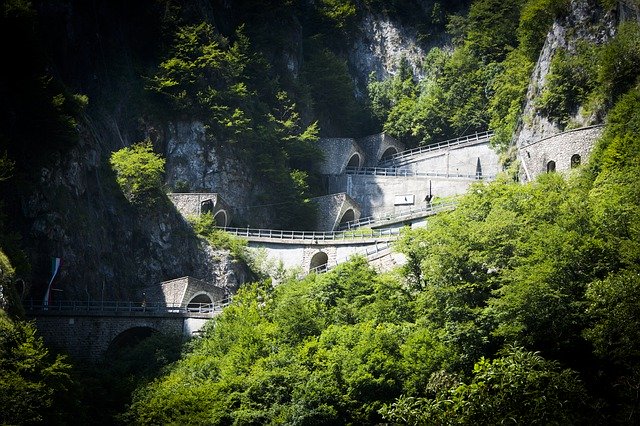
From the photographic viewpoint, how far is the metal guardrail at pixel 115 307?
175ft

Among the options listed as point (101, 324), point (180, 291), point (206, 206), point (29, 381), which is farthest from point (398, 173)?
point (29, 381)

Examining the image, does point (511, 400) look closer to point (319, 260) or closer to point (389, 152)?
point (319, 260)

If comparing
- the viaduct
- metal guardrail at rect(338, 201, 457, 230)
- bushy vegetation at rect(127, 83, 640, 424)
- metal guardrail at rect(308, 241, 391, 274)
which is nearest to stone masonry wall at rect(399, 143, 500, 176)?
the viaduct

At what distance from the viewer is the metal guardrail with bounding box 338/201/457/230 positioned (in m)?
60.6

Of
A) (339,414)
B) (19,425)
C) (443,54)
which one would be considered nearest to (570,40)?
(443,54)

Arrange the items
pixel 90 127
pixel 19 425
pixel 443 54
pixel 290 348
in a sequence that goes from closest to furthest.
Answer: pixel 19 425
pixel 290 348
pixel 90 127
pixel 443 54

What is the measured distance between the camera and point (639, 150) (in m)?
50.6

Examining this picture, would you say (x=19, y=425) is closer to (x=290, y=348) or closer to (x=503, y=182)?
(x=290, y=348)

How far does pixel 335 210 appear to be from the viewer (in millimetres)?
66750

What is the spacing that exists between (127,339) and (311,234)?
14890mm

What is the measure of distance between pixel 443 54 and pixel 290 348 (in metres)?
38.0

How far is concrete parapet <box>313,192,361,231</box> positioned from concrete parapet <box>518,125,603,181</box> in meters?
12.2

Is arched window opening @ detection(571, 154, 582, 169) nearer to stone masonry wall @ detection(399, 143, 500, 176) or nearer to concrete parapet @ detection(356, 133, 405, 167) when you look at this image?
stone masonry wall @ detection(399, 143, 500, 176)

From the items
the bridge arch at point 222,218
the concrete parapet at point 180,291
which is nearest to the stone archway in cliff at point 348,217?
the bridge arch at point 222,218
